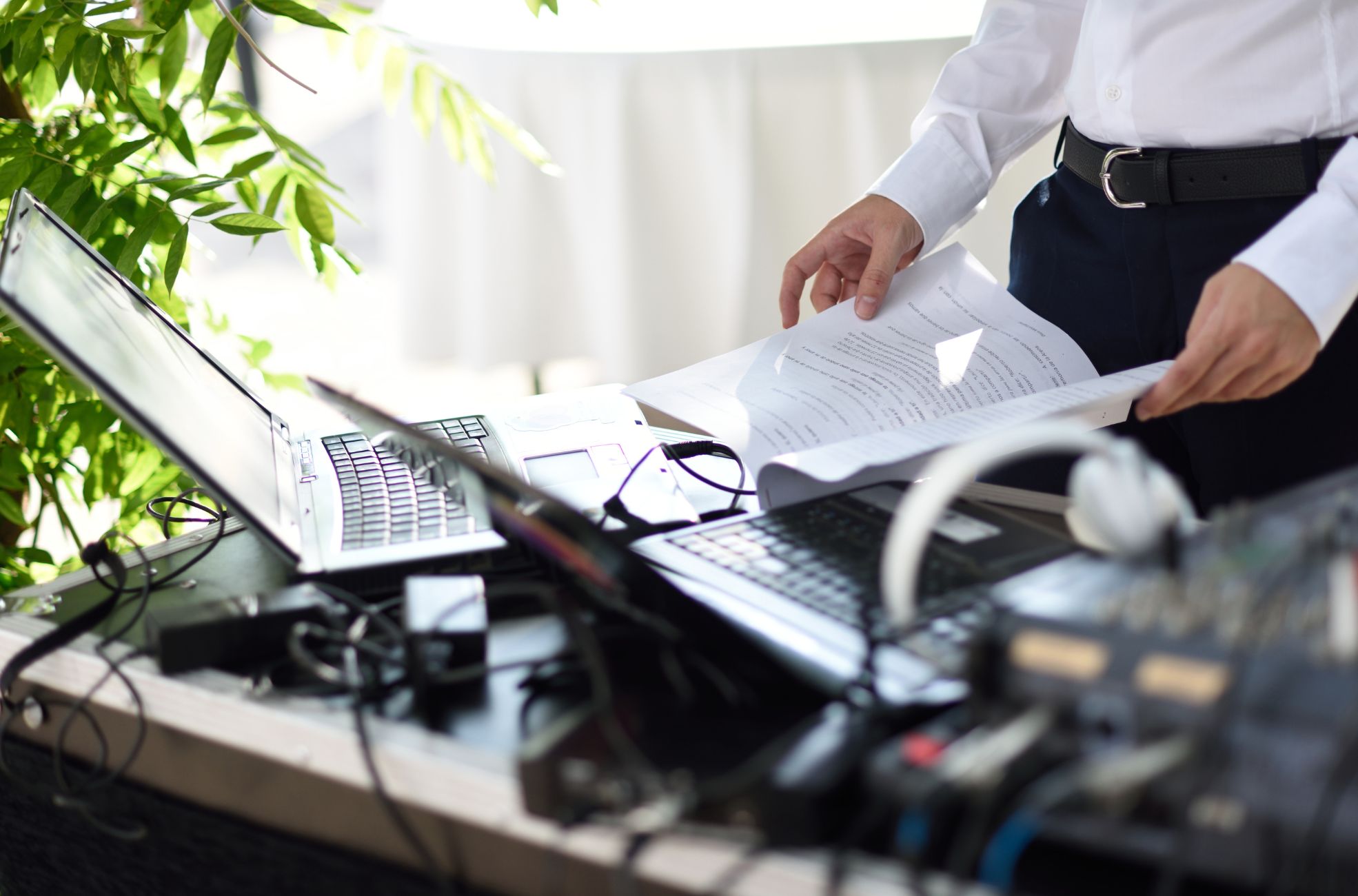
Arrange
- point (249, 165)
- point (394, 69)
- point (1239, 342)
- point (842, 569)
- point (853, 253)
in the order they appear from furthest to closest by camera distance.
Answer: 1. point (394, 69)
2. point (853, 253)
3. point (249, 165)
4. point (1239, 342)
5. point (842, 569)

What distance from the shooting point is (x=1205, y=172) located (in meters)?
0.95

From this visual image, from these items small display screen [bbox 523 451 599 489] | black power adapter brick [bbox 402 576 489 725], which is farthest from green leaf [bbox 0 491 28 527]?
black power adapter brick [bbox 402 576 489 725]

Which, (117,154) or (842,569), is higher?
(117,154)

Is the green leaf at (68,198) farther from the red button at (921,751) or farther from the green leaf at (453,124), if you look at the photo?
the red button at (921,751)

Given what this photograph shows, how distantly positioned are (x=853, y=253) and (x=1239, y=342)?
411 mm

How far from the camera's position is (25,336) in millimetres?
998

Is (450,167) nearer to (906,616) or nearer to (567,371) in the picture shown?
(567,371)

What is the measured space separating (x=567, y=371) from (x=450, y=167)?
85 cm

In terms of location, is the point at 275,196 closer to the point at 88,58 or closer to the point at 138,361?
the point at 88,58

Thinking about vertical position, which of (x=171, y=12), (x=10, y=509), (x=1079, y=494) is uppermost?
(x=171, y=12)

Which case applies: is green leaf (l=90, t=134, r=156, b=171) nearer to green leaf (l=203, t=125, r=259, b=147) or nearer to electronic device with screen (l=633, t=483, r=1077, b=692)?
green leaf (l=203, t=125, r=259, b=147)

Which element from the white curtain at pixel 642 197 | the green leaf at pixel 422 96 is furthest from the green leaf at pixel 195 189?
the white curtain at pixel 642 197

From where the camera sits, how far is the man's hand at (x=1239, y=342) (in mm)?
763

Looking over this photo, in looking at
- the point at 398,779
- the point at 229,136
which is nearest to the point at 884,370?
the point at 398,779
